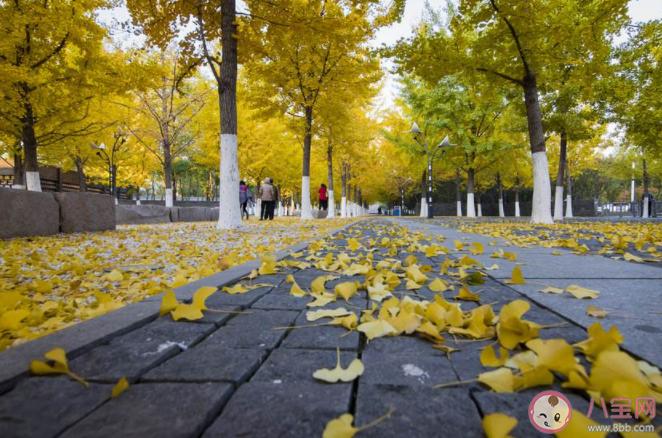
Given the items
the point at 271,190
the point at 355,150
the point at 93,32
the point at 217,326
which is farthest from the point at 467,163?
the point at 217,326

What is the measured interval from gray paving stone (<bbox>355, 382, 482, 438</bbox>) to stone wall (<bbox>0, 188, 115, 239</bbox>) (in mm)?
7087

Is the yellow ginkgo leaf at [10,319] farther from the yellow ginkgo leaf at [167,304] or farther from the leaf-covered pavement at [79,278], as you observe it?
the yellow ginkgo leaf at [167,304]

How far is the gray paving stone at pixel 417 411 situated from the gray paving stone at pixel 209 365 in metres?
0.38

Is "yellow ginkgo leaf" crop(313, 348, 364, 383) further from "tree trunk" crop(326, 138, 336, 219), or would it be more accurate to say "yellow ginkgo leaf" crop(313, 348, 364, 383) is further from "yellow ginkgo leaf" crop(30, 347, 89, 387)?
"tree trunk" crop(326, 138, 336, 219)

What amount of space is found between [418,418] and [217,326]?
3.27 ft

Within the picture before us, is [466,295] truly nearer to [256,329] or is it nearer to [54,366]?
[256,329]

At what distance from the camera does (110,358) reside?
1.19 m

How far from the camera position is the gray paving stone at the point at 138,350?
110 cm

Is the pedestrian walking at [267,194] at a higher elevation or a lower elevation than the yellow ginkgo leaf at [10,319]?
higher

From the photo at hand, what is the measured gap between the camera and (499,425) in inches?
28.4

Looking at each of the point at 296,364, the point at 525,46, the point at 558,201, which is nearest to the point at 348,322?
the point at 296,364

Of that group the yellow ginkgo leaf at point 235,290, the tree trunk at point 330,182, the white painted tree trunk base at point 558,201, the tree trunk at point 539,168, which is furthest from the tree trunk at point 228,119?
the white painted tree trunk base at point 558,201

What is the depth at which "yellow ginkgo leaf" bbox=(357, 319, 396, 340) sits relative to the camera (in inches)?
51.9

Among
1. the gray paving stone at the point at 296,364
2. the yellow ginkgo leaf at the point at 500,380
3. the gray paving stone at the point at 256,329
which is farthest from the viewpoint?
the gray paving stone at the point at 256,329
